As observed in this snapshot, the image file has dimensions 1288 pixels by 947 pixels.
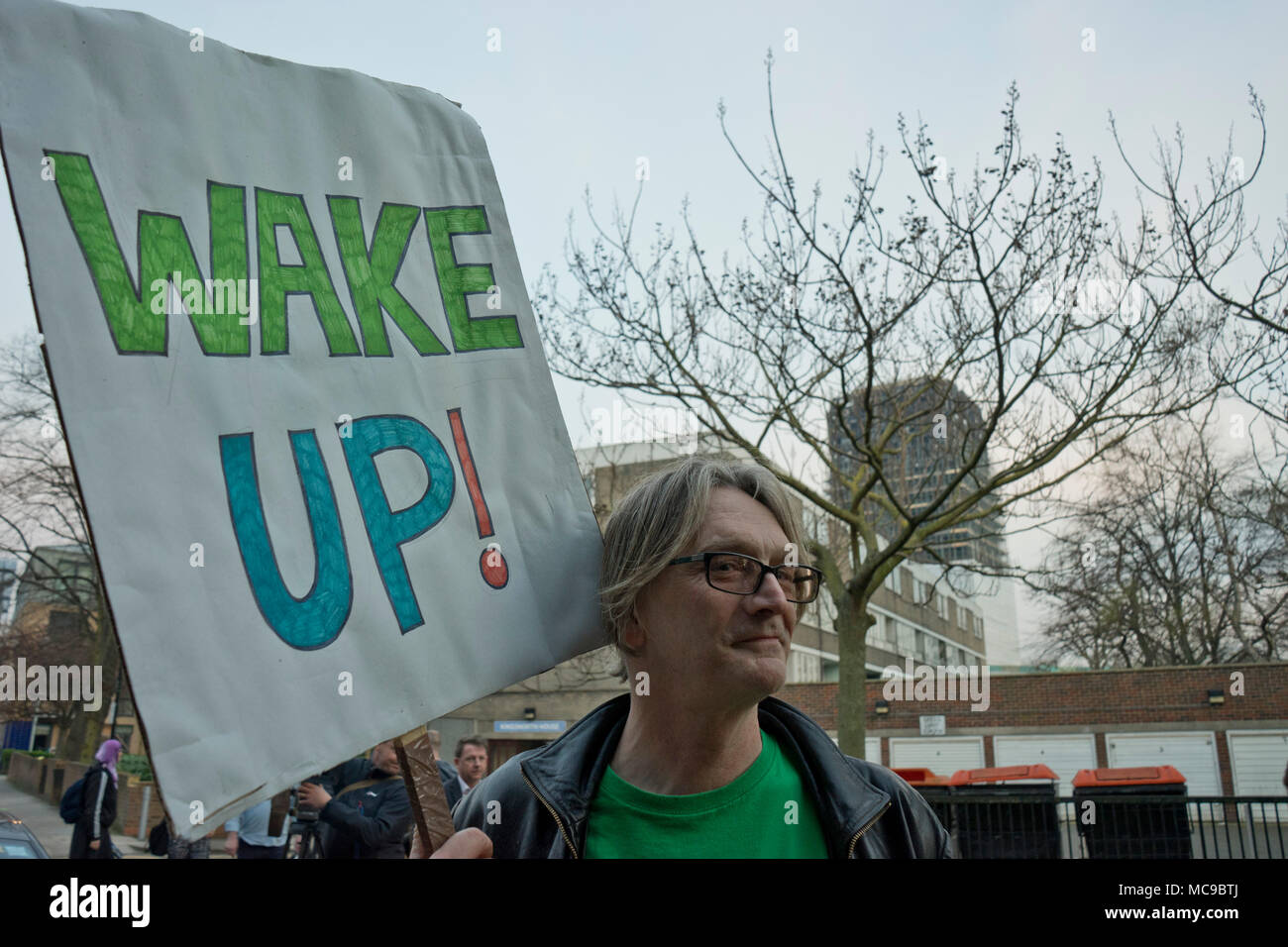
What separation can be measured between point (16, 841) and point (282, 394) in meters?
5.93

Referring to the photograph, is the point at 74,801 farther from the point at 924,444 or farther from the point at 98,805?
the point at 924,444

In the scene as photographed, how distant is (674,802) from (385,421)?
0.85m

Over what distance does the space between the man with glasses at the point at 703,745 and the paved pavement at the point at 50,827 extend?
39.1 feet

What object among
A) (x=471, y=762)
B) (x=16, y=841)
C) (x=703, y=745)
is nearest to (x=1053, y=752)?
(x=471, y=762)

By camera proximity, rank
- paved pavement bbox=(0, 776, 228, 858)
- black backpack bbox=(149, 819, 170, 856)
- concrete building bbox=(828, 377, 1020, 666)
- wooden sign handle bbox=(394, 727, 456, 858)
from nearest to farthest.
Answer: wooden sign handle bbox=(394, 727, 456, 858), black backpack bbox=(149, 819, 170, 856), concrete building bbox=(828, 377, 1020, 666), paved pavement bbox=(0, 776, 228, 858)

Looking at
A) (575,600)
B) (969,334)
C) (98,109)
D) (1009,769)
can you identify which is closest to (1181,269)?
(969,334)

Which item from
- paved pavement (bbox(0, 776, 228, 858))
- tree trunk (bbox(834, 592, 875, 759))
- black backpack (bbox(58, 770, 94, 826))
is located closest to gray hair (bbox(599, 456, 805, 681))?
black backpack (bbox(58, 770, 94, 826))

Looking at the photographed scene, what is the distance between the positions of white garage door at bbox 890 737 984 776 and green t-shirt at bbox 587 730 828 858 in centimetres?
3143

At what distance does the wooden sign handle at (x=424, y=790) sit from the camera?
151cm

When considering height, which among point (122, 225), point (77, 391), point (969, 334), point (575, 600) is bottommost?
point (575, 600)

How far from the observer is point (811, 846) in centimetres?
182

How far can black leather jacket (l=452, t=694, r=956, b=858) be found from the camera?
71.1 inches

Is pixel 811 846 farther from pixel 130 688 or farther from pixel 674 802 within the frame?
pixel 130 688

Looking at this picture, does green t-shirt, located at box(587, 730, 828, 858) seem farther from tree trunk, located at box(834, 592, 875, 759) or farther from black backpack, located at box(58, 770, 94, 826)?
tree trunk, located at box(834, 592, 875, 759)
